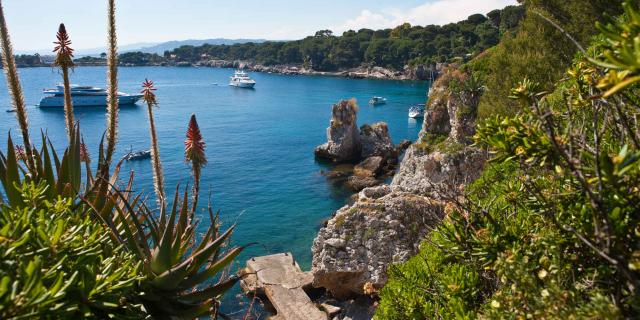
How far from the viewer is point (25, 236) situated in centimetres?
297

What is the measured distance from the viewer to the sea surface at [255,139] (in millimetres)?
32812

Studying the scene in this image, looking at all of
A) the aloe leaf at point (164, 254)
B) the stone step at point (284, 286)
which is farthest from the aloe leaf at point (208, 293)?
the stone step at point (284, 286)

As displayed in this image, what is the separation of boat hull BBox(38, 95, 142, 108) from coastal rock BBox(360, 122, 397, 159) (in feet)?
144

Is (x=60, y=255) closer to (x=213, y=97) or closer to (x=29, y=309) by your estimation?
(x=29, y=309)

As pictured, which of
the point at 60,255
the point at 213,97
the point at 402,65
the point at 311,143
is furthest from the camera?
the point at 402,65

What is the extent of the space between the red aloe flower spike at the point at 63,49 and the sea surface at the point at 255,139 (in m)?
1.70

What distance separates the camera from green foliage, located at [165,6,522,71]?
112688 millimetres

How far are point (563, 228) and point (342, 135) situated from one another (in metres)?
43.9

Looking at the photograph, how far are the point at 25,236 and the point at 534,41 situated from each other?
22626 mm

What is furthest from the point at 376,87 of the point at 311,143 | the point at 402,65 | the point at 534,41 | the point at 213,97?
the point at 534,41

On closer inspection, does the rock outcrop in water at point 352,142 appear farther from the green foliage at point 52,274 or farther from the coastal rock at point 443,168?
the green foliage at point 52,274

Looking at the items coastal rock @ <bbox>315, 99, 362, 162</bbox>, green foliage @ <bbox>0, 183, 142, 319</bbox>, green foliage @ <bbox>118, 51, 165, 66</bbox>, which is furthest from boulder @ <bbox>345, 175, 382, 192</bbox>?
green foliage @ <bbox>118, 51, 165, 66</bbox>

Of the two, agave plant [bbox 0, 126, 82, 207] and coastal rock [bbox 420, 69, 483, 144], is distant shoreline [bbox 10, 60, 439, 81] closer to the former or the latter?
coastal rock [bbox 420, 69, 483, 144]

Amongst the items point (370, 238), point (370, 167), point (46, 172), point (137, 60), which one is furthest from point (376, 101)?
point (137, 60)
